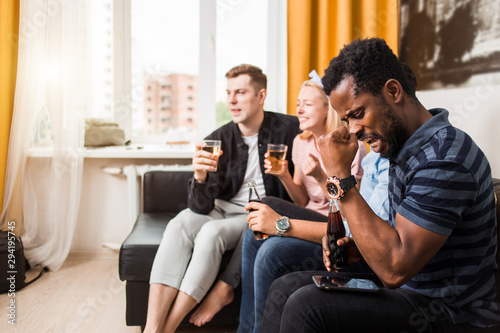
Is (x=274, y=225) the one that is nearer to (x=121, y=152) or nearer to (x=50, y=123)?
(x=121, y=152)

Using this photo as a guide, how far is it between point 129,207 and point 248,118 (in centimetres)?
115

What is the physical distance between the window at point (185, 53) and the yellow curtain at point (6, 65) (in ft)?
1.93

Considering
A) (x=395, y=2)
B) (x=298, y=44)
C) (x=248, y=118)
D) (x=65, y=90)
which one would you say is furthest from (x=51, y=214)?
(x=395, y=2)

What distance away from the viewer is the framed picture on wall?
4.98ft

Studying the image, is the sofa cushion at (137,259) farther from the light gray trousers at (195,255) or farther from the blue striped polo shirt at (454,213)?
the blue striped polo shirt at (454,213)

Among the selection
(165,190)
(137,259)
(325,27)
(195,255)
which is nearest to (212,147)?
(195,255)

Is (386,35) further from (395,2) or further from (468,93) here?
(468,93)

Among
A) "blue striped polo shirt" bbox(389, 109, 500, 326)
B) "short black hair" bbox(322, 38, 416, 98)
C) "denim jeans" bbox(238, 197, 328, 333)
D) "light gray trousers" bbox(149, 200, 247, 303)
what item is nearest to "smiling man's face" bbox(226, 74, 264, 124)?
"light gray trousers" bbox(149, 200, 247, 303)

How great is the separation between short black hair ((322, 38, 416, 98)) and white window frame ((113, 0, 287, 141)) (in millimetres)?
1863

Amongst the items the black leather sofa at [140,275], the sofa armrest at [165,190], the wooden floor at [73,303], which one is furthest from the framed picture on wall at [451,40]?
the wooden floor at [73,303]

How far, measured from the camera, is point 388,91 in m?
1.10

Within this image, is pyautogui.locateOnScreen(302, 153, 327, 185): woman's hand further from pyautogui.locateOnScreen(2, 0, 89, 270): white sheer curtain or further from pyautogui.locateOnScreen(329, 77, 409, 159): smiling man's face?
pyautogui.locateOnScreen(2, 0, 89, 270): white sheer curtain

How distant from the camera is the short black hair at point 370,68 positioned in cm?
110

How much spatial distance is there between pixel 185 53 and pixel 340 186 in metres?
2.37
